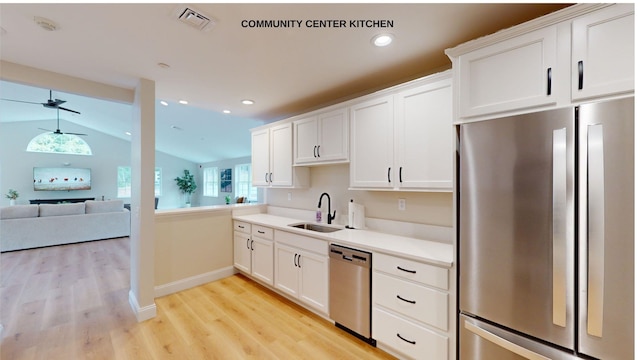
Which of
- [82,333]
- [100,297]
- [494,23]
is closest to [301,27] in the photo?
[494,23]

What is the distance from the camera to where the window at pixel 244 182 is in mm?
8445

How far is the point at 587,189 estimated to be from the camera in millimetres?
1159

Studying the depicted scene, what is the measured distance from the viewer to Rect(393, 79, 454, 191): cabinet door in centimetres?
198

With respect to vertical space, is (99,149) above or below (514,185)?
above

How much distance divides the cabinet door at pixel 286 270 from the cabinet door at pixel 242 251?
0.65m

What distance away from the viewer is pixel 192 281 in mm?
3363

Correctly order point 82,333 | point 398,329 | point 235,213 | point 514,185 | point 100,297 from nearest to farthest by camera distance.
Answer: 1. point 514,185
2. point 398,329
3. point 82,333
4. point 100,297
5. point 235,213

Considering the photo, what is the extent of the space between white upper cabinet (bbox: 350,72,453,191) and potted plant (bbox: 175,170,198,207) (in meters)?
10.0

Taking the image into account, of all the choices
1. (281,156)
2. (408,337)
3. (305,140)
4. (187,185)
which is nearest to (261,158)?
(281,156)

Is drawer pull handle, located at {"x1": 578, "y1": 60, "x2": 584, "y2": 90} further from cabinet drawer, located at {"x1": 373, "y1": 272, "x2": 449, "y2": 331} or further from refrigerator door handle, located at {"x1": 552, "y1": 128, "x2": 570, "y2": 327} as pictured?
cabinet drawer, located at {"x1": 373, "y1": 272, "x2": 449, "y2": 331}

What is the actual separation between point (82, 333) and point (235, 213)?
1948 millimetres

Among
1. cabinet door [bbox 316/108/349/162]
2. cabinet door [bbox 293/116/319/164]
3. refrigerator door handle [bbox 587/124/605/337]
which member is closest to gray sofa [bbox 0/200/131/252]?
cabinet door [bbox 293/116/319/164]

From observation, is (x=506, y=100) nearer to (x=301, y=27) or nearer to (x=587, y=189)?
(x=587, y=189)

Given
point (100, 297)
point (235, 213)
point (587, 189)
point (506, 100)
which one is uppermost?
point (506, 100)
